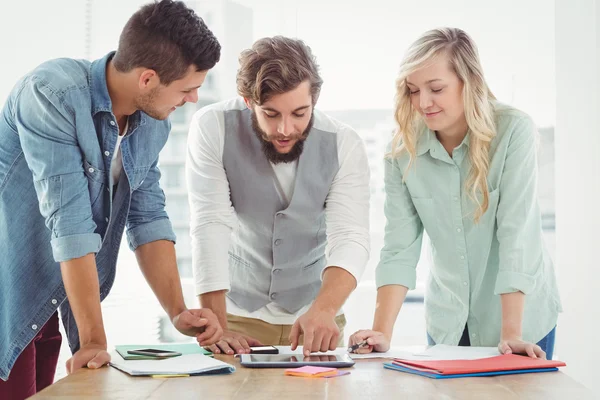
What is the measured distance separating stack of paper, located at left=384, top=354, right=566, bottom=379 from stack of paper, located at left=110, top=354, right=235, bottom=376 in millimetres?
391

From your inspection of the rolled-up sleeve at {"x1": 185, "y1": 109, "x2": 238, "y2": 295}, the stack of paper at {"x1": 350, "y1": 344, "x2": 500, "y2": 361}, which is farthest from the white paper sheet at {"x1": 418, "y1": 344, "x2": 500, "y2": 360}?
the rolled-up sleeve at {"x1": 185, "y1": 109, "x2": 238, "y2": 295}

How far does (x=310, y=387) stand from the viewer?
1547mm

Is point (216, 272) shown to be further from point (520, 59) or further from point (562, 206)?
point (520, 59)

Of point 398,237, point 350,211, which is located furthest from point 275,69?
point 398,237

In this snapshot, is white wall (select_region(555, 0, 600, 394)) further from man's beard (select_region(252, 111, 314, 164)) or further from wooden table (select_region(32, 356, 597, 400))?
wooden table (select_region(32, 356, 597, 400))

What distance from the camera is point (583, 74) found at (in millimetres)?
3545

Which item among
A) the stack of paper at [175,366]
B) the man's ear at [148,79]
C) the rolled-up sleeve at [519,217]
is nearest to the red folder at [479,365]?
the rolled-up sleeve at [519,217]

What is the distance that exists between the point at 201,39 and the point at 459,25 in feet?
8.30

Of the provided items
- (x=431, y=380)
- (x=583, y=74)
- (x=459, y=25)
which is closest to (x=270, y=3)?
(x=459, y=25)

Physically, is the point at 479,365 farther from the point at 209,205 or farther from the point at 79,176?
the point at 79,176

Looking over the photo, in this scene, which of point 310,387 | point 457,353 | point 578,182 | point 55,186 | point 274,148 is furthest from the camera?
point 578,182

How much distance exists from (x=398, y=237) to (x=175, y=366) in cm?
81

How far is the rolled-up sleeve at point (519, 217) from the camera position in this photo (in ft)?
6.54

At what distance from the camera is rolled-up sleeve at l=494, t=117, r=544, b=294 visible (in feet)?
6.54
